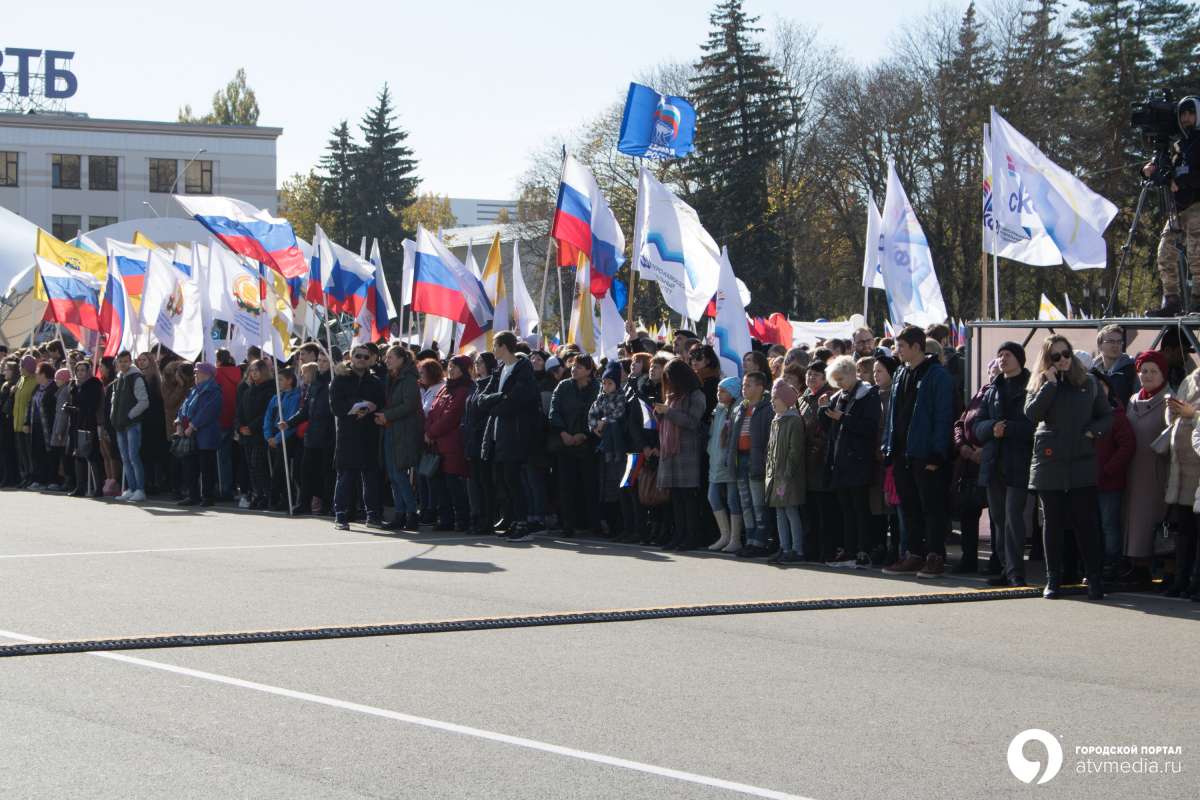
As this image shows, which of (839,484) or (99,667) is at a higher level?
(839,484)

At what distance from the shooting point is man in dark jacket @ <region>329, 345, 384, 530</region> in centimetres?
1531

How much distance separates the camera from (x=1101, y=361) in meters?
11.7

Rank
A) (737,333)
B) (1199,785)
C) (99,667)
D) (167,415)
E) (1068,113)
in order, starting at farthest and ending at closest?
(1068,113) → (167,415) → (737,333) → (99,667) → (1199,785)

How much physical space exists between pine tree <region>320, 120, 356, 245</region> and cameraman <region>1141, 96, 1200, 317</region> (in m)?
70.8

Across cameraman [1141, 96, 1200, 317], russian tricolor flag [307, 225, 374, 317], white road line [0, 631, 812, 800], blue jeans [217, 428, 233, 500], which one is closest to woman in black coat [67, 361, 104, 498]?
blue jeans [217, 428, 233, 500]

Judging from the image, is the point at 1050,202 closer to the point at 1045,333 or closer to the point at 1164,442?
the point at 1045,333

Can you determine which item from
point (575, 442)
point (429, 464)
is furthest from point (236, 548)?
point (575, 442)

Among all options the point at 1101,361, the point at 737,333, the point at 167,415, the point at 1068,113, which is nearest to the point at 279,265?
the point at 167,415

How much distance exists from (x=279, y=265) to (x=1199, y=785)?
43.9 ft

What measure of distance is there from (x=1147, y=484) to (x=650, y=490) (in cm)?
466

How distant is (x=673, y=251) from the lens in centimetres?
1681

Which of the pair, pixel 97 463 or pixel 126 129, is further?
pixel 126 129

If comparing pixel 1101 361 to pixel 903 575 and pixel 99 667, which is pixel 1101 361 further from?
pixel 99 667

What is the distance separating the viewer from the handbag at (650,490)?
13.8 m
